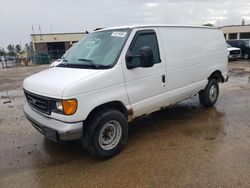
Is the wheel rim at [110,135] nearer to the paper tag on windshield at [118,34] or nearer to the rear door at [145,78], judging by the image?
the rear door at [145,78]

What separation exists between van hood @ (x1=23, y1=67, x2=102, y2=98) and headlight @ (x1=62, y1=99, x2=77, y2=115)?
0.13 metres

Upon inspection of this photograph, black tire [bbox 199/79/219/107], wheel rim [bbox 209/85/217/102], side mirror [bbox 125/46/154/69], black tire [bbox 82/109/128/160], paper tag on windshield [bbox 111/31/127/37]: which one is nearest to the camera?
black tire [bbox 82/109/128/160]

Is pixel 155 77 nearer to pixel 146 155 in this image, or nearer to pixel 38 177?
pixel 146 155

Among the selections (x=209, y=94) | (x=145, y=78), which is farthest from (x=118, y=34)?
(x=209, y=94)

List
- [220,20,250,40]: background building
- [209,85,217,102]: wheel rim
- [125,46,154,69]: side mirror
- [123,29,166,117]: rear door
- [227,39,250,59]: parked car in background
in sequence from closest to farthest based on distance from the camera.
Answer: [125,46,154,69]: side mirror → [123,29,166,117]: rear door → [209,85,217,102]: wheel rim → [227,39,250,59]: parked car in background → [220,20,250,40]: background building

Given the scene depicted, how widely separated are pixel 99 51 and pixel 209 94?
351cm

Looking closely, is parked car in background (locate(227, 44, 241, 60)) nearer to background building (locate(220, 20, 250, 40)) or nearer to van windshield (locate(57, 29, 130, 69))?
van windshield (locate(57, 29, 130, 69))

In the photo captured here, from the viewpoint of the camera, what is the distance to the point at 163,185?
3051 mm

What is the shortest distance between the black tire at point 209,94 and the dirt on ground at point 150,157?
0.51 m

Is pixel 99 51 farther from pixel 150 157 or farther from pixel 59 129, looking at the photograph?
pixel 150 157

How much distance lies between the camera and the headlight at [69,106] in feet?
10.3

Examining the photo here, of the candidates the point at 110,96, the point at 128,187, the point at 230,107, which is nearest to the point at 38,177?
the point at 128,187

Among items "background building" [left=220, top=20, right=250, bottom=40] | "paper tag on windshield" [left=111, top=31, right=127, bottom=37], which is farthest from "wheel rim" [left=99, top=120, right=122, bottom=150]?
"background building" [left=220, top=20, right=250, bottom=40]

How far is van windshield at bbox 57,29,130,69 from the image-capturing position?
3.73 metres
